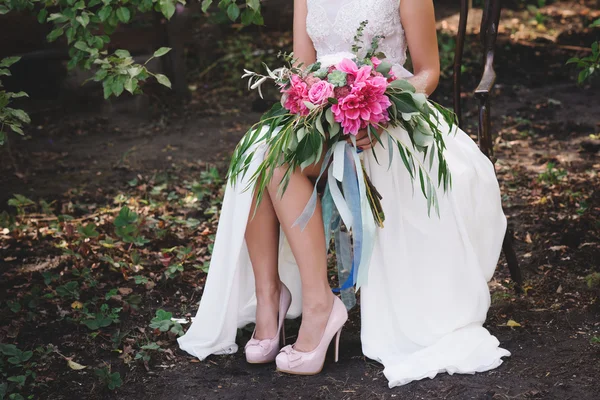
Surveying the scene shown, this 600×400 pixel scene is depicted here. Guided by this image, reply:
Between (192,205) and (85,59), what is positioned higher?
(85,59)

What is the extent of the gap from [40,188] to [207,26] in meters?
3.53

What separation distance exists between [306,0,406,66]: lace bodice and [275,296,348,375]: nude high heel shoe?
98cm

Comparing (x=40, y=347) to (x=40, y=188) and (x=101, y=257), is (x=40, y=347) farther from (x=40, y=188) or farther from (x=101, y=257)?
(x=40, y=188)

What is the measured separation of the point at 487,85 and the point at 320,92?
859 millimetres

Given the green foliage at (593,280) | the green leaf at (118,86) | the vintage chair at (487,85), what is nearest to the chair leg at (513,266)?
the vintage chair at (487,85)

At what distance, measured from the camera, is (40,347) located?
8.91ft

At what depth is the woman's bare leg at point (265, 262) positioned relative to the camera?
2.60 metres

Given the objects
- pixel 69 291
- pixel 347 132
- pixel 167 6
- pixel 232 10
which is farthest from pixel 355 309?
pixel 167 6

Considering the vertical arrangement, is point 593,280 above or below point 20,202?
above

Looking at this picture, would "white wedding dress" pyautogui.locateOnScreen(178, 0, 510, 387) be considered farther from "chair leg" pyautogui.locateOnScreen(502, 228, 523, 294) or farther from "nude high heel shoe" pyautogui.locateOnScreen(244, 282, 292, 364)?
"chair leg" pyautogui.locateOnScreen(502, 228, 523, 294)

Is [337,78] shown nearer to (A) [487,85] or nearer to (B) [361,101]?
(B) [361,101]

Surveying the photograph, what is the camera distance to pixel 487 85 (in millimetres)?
2875

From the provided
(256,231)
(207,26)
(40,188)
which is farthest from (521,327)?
(207,26)

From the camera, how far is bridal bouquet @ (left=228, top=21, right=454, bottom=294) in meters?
2.35
